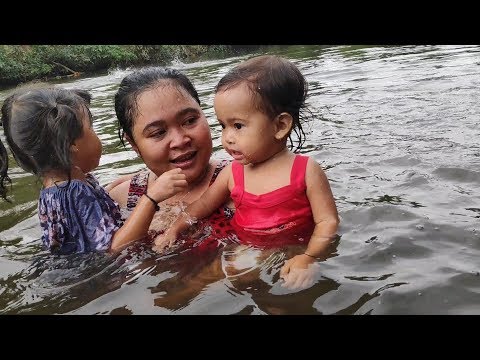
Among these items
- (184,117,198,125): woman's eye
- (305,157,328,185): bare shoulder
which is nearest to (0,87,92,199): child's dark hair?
(184,117,198,125): woman's eye

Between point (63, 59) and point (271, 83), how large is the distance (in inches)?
808

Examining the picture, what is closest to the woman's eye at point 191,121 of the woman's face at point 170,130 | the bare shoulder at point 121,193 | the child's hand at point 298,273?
the woman's face at point 170,130

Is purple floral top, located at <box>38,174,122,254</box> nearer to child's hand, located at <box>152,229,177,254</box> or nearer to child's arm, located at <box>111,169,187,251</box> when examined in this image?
child's arm, located at <box>111,169,187,251</box>

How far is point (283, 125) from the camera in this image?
9.73ft

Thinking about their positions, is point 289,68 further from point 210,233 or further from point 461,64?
point 461,64

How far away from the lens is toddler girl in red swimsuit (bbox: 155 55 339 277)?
9.46ft

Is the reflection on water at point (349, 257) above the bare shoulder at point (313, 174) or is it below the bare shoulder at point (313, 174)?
below

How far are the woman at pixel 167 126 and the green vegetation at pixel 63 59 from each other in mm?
17628

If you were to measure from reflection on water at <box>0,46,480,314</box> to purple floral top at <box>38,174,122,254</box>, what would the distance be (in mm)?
98

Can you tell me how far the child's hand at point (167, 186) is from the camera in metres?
3.04

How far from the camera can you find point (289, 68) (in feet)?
9.67

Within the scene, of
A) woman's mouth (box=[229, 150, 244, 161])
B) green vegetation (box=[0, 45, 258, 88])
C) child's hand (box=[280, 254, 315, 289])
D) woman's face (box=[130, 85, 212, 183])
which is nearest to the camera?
child's hand (box=[280, 254, 315, 289])

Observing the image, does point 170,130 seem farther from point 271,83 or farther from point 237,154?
point 271,83

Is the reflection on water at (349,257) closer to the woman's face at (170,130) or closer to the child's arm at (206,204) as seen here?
the child's arm at (206,204)
